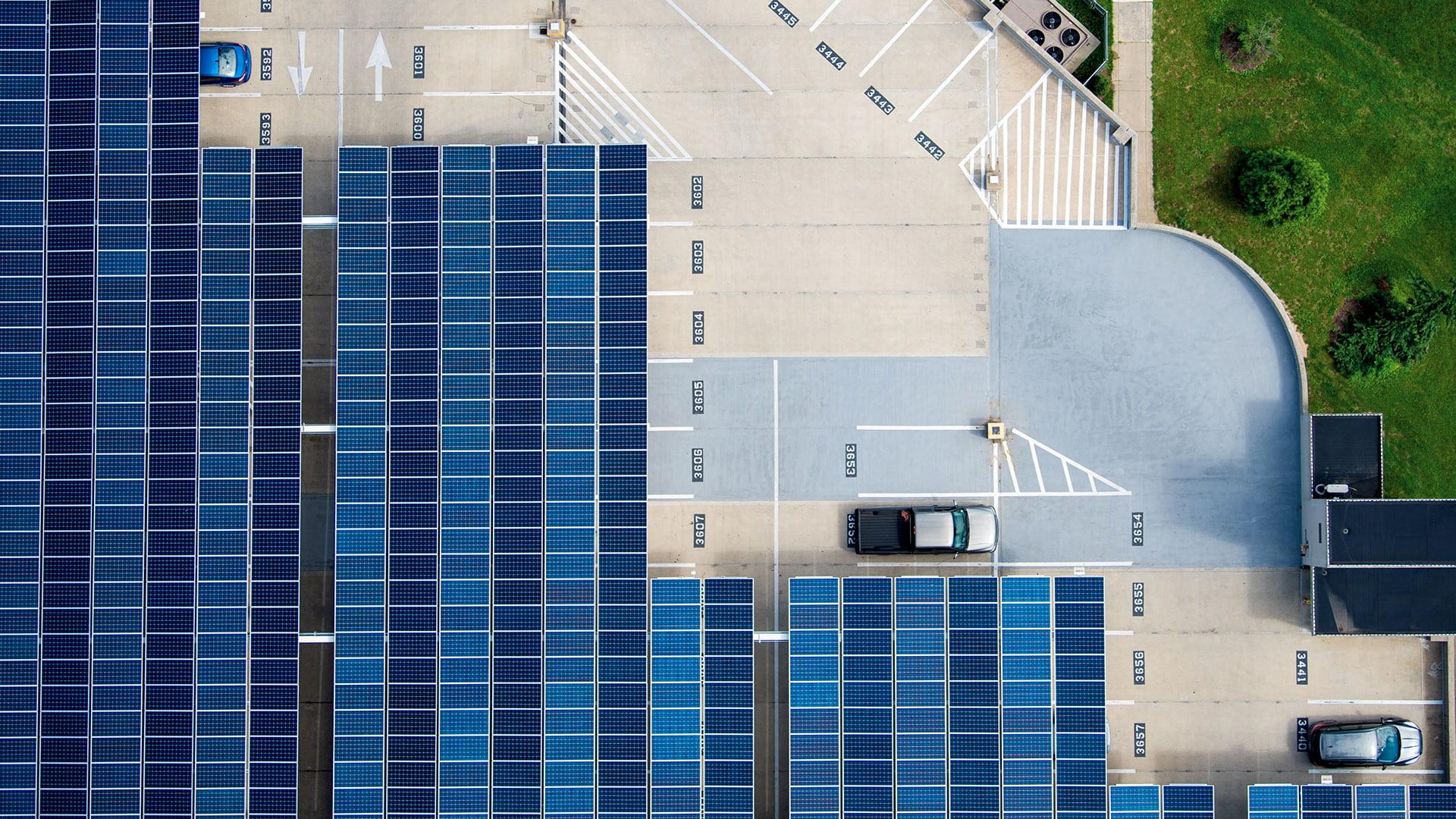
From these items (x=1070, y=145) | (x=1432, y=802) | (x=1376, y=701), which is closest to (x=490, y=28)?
(x=1070, y=145)

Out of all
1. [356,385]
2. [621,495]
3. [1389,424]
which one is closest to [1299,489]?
[1389,424]

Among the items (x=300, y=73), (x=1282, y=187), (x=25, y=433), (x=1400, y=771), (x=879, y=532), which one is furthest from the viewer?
(x=1282, y=187)

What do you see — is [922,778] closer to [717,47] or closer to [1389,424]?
[1389,424]

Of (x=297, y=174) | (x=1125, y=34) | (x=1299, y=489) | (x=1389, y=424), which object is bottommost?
(x=1299, y=489)

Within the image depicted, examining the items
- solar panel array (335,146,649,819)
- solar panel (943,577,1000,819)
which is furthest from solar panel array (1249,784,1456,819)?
solar panel array (335,146,649,819)

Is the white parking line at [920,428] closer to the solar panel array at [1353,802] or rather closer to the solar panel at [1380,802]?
the solar panel array at [1353,802]

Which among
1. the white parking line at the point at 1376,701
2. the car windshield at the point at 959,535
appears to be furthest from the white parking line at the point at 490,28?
the white parking line at the point at 1376,701

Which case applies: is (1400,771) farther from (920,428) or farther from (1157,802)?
(920,428)
